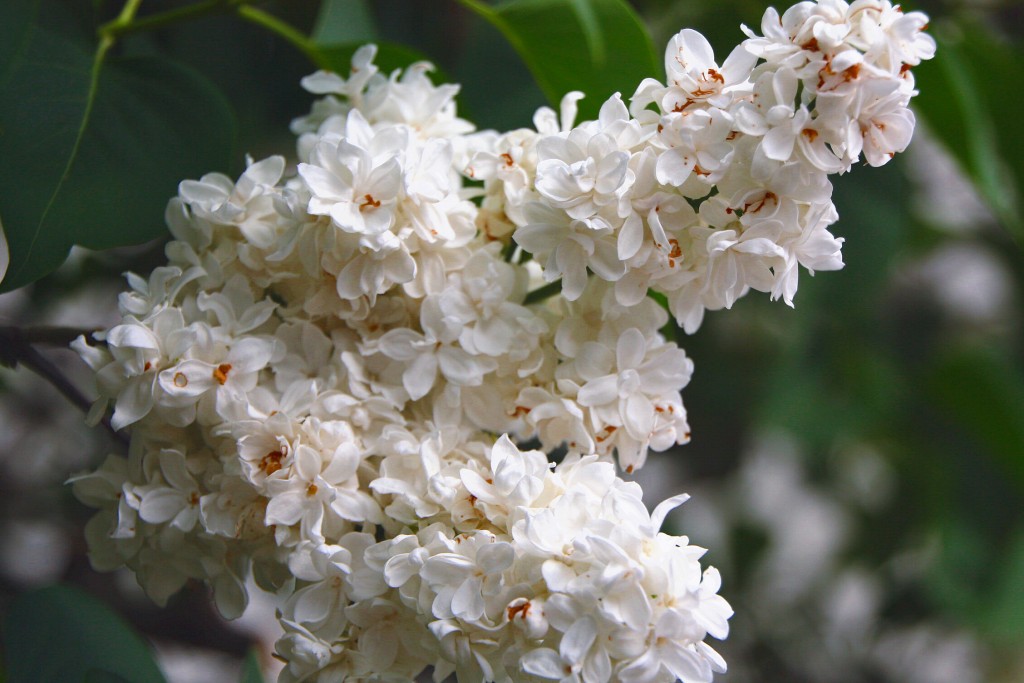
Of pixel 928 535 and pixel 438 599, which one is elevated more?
pixel 438 599

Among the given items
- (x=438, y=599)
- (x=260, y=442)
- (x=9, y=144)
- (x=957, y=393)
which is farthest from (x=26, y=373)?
(x=957, y=393)

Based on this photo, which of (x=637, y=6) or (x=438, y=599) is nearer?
(x=438, y=599)

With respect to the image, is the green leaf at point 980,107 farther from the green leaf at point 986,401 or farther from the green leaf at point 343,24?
the green leaf at point 343,24

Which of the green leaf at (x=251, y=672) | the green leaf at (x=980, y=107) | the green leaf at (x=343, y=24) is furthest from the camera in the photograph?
the green leaf at (x=980, y=107)

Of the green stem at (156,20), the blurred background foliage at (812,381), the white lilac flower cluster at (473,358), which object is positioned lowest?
the blurred background foliage at (812,381)

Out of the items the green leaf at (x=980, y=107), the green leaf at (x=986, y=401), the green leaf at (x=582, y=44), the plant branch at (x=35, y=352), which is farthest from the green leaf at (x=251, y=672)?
the green leaf at (x=986, y=401)

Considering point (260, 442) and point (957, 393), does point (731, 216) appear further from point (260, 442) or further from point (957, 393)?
point (957, 393)

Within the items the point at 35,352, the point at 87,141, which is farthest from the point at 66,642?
the point at 87,141
